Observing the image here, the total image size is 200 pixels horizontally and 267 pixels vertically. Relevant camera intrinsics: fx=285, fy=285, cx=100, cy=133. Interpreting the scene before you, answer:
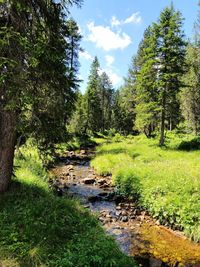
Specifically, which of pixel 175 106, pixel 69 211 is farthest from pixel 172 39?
pixel 69 211

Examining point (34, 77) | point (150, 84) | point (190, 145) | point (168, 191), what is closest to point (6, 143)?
point (34, 77)

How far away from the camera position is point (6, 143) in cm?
952

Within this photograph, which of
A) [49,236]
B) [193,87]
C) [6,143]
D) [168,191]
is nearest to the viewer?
[49,236]

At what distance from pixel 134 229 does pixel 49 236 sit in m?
4.77

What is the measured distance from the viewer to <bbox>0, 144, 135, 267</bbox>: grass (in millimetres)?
6418

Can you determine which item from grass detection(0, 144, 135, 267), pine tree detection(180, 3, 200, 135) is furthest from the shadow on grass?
pine tree detection(180, 3, 200, 135)

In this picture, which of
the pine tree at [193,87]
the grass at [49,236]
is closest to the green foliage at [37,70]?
the grass at [49,236]

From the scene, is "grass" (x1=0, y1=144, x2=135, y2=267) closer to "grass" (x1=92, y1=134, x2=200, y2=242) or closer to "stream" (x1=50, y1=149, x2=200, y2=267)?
"stream" (x1=50, y1=149, x2=200, y2=267)

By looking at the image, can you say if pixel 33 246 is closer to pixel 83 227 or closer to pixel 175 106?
pixel 83 227

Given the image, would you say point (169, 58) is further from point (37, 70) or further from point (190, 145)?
point (37, 70)

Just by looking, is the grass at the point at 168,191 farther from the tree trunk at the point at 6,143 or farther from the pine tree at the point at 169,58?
the pine tree at the point at 169,58

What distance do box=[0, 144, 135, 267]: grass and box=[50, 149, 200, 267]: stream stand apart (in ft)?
5.87

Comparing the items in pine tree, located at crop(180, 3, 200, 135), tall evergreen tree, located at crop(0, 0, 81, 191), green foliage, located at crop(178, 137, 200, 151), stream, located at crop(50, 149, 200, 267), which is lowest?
stream, located at crop(50, 149, 200, 267)

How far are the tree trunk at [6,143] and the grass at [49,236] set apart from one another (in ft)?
1.89
